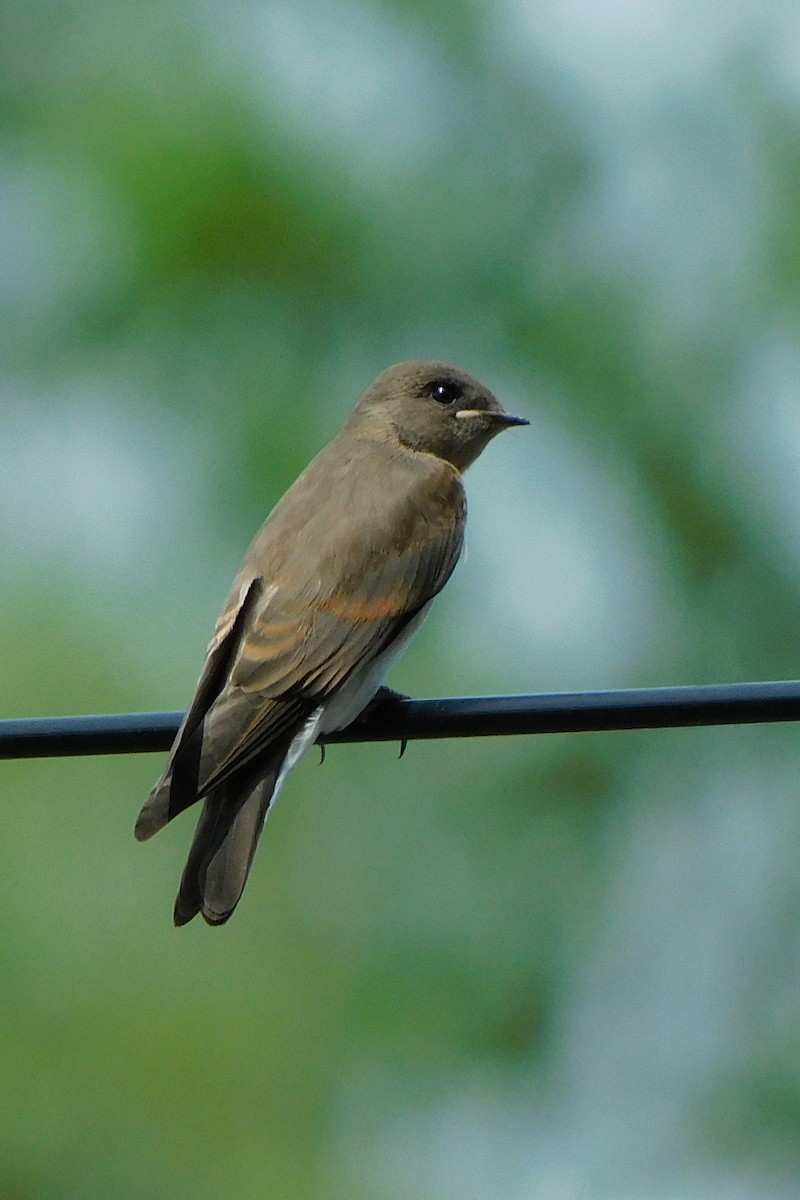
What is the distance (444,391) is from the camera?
249 inches

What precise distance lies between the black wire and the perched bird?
1.66 ft

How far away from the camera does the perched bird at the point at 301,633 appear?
14.0ft

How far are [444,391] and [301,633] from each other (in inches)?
68.4

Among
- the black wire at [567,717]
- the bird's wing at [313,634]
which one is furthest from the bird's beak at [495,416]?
the black wire at [567,717]

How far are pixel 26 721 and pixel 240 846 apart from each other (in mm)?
917

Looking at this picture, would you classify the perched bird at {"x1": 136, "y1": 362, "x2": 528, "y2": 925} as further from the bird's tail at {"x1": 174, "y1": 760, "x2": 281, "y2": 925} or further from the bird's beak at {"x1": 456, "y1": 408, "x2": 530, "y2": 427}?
the bird's beak at {"x1": 456, "y1": 408, "x2": 530, "y2": 427}

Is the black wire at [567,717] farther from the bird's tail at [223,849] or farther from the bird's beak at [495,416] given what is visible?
the bird's beak at [495,416]

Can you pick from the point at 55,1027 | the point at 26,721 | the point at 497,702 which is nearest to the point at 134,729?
the point at 26,721

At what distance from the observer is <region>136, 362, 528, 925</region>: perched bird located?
426cm

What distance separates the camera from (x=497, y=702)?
3631 mm

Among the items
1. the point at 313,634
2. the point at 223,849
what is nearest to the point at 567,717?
the point at 223,849

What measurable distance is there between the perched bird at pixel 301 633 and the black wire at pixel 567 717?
0.51 metres

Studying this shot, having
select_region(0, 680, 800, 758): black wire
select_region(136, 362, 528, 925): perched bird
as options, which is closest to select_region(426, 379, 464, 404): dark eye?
select_region(136, 362, 528, 925): perched bird

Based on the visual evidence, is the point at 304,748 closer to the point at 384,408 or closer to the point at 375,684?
the point at 375,684
